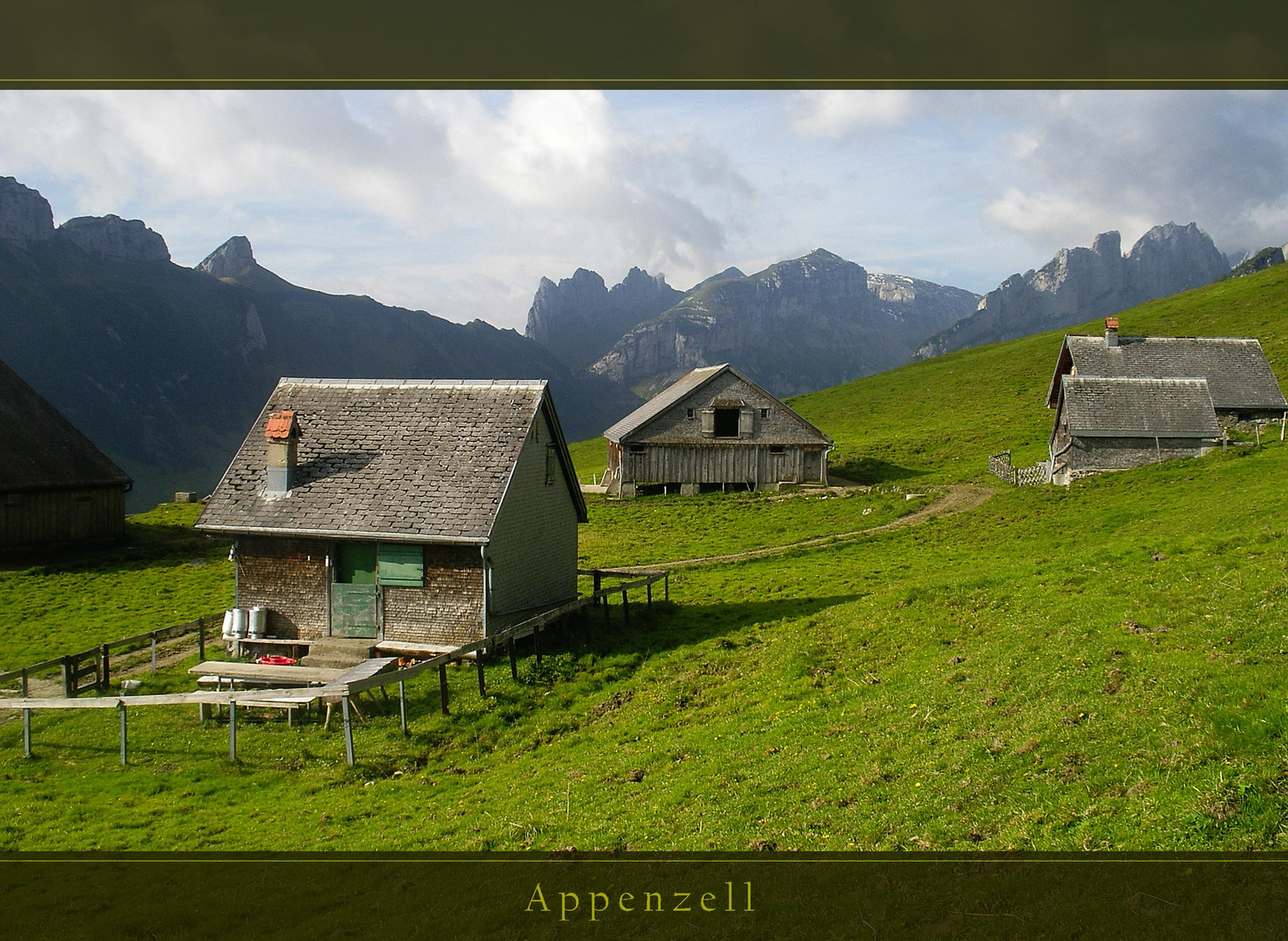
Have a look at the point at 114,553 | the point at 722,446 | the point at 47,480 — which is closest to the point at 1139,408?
the point at 722,446

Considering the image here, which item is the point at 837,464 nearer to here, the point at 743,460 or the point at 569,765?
the point at 743,460

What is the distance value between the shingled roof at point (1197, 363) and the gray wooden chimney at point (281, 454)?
47464mm

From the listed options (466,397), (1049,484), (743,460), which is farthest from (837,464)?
(466,397)

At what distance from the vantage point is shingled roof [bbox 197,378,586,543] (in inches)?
841

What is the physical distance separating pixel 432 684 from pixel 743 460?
36.7 meters

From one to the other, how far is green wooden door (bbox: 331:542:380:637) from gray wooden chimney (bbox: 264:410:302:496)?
2.63 metres

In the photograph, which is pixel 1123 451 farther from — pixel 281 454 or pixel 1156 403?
pixel 281 454

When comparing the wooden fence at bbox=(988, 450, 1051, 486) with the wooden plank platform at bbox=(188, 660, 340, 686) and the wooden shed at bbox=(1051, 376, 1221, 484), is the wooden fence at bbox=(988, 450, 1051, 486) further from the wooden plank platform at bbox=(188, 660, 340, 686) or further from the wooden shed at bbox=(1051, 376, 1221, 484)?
the wooden plank platform at bbox=(188, 660, 340, 686)

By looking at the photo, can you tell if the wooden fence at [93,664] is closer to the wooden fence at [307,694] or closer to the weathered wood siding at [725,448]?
the wooden fence at [307,694]

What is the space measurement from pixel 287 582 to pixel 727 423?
3609 centimetres

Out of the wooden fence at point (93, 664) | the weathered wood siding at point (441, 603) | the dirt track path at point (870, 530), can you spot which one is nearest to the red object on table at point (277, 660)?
the weathered wood siding at point (441, 603)

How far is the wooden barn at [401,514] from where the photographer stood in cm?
2125

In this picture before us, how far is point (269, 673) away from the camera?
1886 centimetres

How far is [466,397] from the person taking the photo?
2458cm
